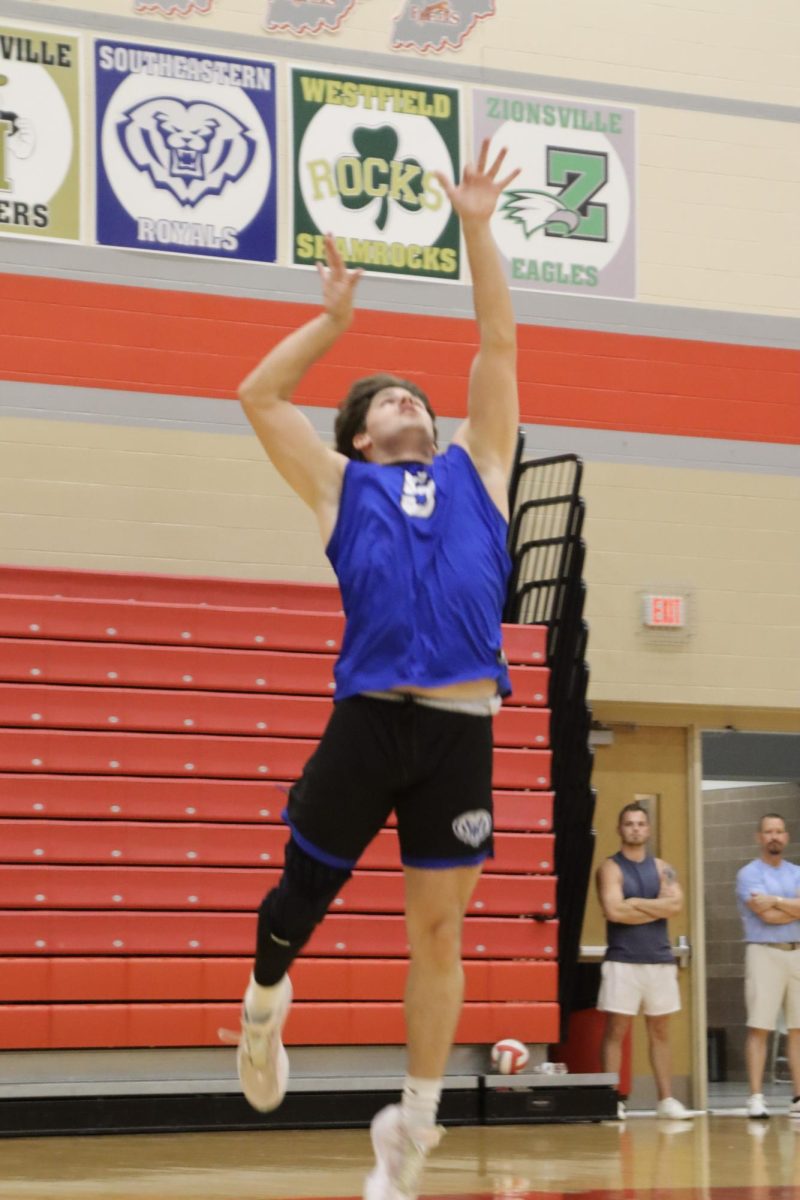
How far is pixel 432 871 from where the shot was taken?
11.5 ft

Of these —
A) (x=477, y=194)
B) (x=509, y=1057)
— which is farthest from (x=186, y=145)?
(x=477, y=194)

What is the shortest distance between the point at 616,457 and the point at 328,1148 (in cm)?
446

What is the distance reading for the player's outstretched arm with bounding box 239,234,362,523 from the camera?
12.0ft

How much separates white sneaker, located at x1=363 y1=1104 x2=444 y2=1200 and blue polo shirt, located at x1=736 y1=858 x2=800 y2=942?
5568 millimetres

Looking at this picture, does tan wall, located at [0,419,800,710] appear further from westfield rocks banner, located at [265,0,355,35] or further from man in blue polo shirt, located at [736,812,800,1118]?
westfield rocks banner, located at [265,0,355,35]

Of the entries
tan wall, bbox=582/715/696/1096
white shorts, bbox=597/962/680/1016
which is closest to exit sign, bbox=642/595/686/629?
tan wall, bbox=582/715/696/1096

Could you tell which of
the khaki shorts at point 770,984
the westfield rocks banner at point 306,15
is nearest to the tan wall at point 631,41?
the westfield rocks banner at point 306,15

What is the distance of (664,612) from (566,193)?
2.39 meters

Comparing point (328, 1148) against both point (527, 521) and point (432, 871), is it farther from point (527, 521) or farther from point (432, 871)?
point (527, 521)

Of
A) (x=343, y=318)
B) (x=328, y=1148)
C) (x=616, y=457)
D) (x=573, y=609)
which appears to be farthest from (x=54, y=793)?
(x=343, y=318)

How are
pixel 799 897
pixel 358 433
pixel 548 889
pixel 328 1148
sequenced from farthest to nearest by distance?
1. pixel 799 897
2. pixel 548 889
3. pixel 328 1148
4. pixel 358 433

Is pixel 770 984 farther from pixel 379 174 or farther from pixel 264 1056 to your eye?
pixel 264 1056

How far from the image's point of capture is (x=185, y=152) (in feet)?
29.3

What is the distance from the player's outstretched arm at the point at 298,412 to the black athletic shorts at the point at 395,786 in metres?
0.48
